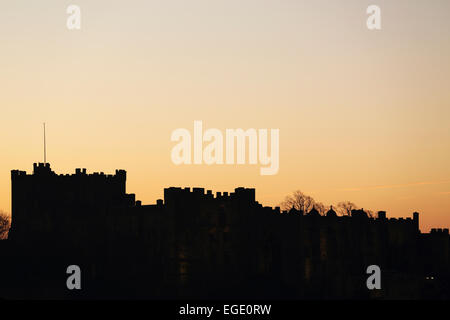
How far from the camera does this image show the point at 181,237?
130 metres

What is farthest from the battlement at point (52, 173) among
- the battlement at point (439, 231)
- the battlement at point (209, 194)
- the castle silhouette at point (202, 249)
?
the battlement at point (439, 231)

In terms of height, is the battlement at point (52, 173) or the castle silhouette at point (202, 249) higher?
the battlement at point (52, 173)

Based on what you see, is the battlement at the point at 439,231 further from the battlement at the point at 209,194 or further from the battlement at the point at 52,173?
the battlement at the point at 52,173

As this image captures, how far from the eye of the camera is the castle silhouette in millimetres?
128250

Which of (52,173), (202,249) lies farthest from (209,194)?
(52,173)

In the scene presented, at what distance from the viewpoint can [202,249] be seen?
5079 inches

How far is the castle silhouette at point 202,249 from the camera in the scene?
128 metres

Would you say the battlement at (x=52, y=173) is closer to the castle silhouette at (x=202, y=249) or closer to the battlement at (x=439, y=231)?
the castle silhouette at (x=202, y=249)

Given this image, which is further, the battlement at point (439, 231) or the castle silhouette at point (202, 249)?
the battlement at point (439, 231)

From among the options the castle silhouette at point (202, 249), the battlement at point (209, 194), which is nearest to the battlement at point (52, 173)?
the castle silhouette at point (202, 249)

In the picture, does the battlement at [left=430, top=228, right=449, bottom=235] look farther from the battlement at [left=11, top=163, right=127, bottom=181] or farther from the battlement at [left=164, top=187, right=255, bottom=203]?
the battlement at [left=11, top=163, right=127, bottom=181]
